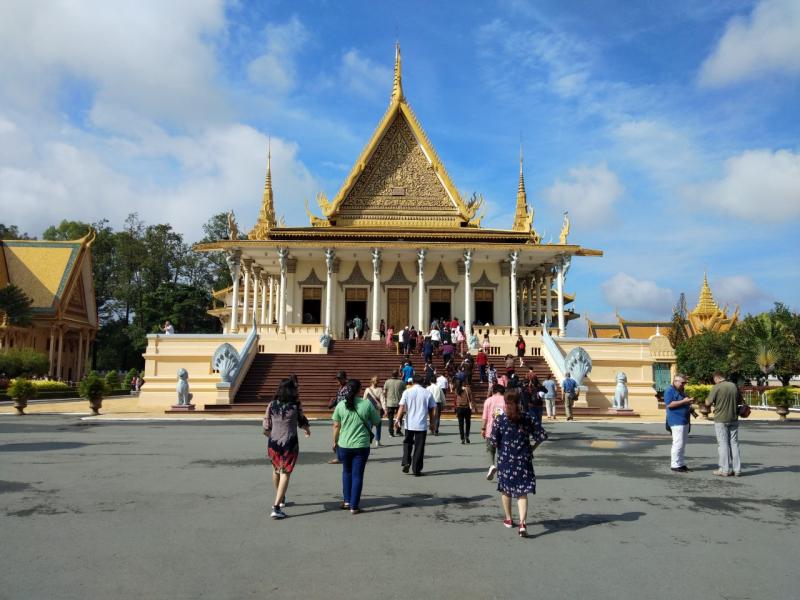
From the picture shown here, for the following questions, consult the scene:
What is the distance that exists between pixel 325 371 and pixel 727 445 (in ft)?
51.4

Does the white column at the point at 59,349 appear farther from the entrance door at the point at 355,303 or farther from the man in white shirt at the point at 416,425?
the man in white shirt at the point at 416,425

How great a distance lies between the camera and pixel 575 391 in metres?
20.3

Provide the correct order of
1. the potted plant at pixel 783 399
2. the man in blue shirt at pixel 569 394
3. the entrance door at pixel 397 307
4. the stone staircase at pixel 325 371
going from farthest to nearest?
the entrance door at pixel 397 307, the potted plant at pixel 783 399, the stone staircase at pixel 325 371, the man in blue shirt at pixel 569 394

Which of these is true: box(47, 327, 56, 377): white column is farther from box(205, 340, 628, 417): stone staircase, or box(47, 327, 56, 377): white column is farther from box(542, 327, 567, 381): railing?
box(542, 327, 567, 381): railing

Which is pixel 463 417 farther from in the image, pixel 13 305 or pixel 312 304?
pixel 13 305

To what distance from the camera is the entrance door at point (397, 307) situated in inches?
1254

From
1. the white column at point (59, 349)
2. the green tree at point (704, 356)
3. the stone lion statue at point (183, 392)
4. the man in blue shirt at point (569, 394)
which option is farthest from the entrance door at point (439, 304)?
the white column at point (59, 349)

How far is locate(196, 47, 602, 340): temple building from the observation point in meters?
28.7

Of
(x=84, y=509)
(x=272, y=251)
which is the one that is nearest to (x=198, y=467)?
(x=84, y=509)

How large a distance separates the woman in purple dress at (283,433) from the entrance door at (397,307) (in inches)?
989

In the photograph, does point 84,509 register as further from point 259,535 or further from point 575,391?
point 575,391

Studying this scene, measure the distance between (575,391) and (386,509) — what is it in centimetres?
1459

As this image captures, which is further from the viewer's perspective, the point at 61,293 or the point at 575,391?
the point at 61,293

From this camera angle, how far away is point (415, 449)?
29.1 feet
